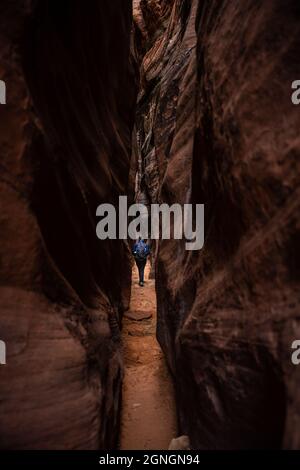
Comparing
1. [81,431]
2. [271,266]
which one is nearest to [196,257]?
[271,266]

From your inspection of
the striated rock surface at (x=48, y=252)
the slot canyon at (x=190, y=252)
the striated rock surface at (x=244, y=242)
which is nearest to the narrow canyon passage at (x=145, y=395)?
the slot canyon at (x=190, y=252)

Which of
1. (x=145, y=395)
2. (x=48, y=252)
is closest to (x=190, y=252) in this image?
(x=48, y=252)

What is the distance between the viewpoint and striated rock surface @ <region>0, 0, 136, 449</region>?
2705mm

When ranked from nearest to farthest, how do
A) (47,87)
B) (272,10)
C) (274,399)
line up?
(274,399) < (272,10) < (47,87)

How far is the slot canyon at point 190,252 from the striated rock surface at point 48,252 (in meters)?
0.01

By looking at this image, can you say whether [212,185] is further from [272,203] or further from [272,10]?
[272,10]

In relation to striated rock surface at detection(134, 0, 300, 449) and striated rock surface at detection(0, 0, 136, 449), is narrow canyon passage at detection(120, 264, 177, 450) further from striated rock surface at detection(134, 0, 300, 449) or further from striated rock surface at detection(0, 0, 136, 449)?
striated rock surface at detection(0, 0, 136, 449)

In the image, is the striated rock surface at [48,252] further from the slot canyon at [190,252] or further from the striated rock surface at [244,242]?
the striated rock surface at [244,242]

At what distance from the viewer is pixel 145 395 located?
511 centimetres

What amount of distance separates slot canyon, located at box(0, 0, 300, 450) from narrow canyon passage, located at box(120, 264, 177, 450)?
64 millimetres

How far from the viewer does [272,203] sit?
271 centimetres
